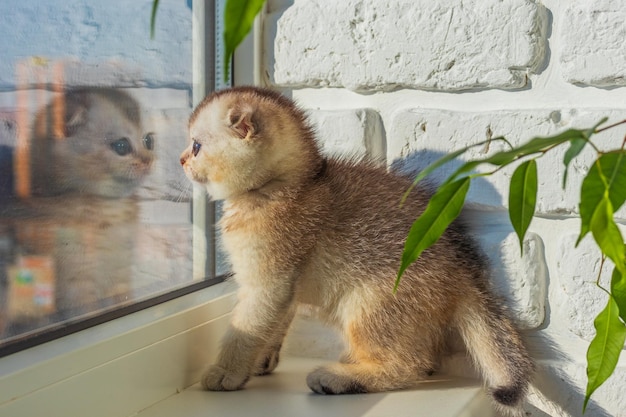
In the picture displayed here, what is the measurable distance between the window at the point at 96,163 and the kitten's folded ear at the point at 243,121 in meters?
0.13

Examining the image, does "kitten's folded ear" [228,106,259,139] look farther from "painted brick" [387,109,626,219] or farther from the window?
"painted brick" [387,109,626,219]

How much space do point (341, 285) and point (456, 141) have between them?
271mm

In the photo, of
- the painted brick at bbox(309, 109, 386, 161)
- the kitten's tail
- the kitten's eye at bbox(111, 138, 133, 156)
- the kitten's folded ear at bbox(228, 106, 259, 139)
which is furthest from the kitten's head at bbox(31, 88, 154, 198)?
the kitten's tail

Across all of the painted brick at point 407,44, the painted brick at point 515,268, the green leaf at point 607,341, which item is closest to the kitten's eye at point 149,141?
the painted brick at point 407,44

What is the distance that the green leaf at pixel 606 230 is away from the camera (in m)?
0.36

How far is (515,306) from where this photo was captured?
113 cm

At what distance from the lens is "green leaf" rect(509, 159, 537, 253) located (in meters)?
0.44

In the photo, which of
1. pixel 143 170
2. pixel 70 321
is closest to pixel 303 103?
pixel 143 170

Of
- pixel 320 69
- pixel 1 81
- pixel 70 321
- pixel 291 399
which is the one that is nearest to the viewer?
pixel 1 81

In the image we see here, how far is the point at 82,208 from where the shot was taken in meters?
0.98

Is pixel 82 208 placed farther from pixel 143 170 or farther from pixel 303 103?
pixel 303 103

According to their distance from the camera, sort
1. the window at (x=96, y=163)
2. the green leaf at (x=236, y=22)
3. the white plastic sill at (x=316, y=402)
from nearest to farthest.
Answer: the green leaf at (x=236, y=22)
the window at (x=96, y=163)
the white plastic sill at (x=316, y=402)

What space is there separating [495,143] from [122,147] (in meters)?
0.52

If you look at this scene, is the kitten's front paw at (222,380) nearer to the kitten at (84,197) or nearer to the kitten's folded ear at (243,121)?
the kitten at (84,197)
